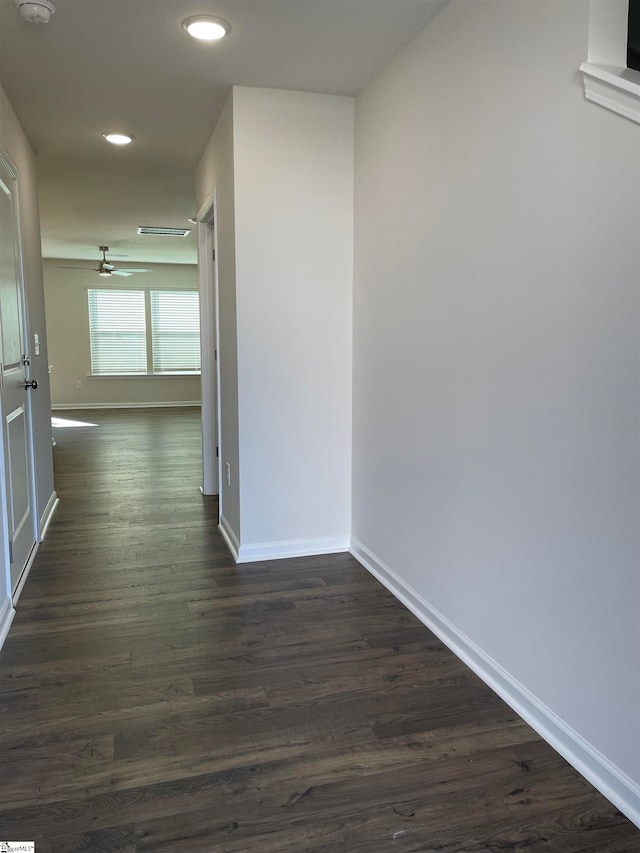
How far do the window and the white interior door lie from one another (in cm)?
718

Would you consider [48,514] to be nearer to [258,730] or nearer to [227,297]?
[227,297]

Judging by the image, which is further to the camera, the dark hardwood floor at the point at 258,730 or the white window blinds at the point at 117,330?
the white window blinds at the point at 117,330

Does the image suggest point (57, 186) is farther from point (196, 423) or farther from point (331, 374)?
point (196, 423)

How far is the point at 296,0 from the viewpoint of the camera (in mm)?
2285

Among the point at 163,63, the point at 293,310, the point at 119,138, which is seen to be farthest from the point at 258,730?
the point at 119,138

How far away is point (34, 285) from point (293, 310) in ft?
6.10

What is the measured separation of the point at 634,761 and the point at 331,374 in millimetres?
2293

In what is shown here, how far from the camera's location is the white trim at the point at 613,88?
155 cm

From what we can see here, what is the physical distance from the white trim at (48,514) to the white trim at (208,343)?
43.7 inches

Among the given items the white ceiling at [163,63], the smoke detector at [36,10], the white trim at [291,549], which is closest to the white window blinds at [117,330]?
the white ceiling at [163,63]

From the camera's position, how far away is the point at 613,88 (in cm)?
160

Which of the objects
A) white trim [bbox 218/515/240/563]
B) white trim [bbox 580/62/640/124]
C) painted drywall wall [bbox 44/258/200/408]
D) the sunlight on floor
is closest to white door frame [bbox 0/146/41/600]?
white trim [bbox 218/515/240/563]

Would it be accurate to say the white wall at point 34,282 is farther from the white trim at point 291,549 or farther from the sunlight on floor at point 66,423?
the sunlight on floor at point 66,423

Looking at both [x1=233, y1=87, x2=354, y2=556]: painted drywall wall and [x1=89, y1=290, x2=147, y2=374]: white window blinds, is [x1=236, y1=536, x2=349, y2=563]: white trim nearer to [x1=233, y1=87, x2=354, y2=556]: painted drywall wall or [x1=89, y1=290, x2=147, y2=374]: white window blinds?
[x1=233, y1=87, x2=354, y2=556]: painted drywall wall
